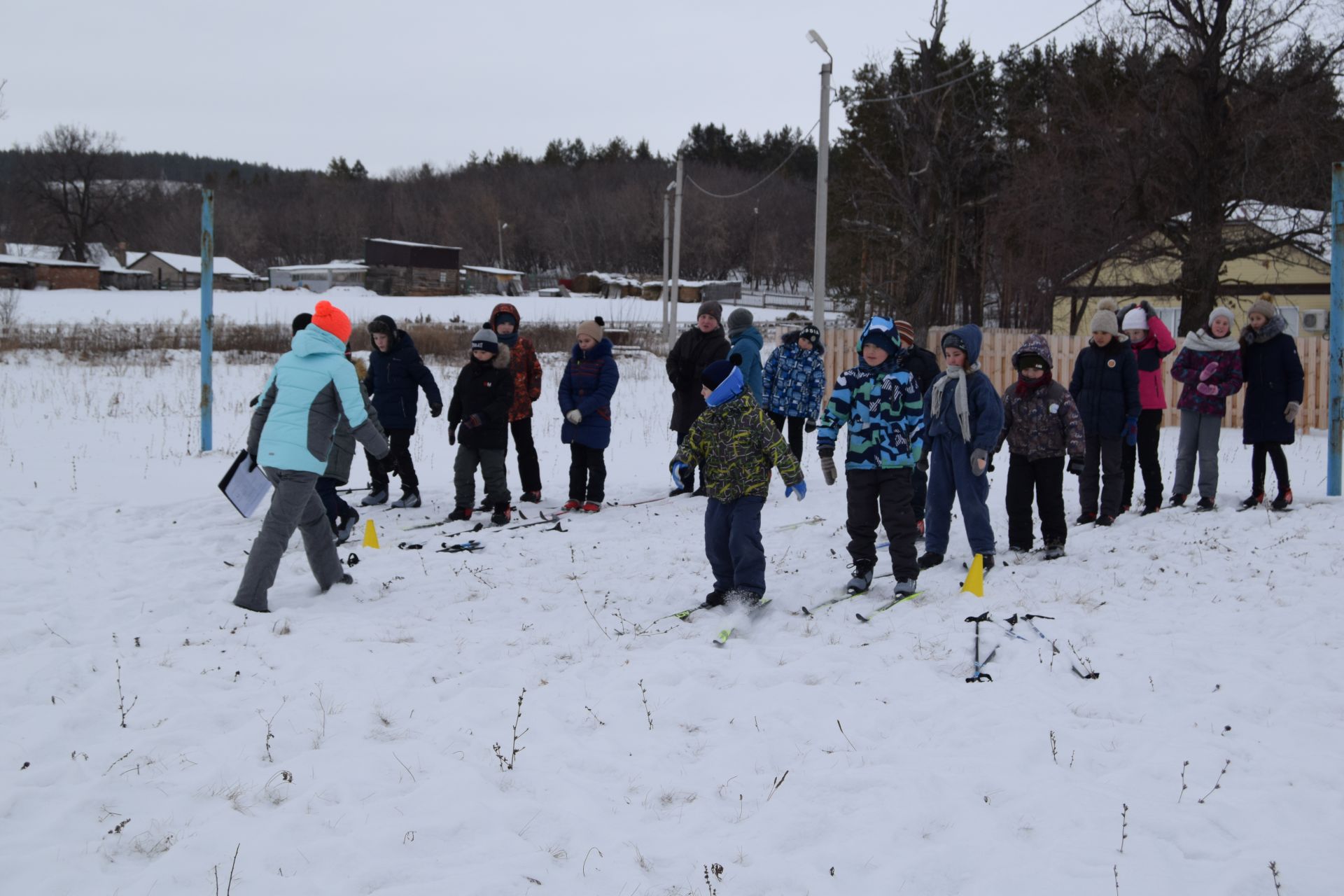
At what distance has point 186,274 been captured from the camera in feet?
245

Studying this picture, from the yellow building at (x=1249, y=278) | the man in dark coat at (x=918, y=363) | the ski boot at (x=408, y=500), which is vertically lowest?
the ski boot at (x=408, y=500)

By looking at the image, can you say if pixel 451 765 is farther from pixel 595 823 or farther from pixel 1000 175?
pixel 1000 175

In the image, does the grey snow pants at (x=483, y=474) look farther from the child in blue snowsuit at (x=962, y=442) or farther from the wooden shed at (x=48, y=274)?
the wooden shed at (x=48, y=274)

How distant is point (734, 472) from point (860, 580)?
130 centimetres

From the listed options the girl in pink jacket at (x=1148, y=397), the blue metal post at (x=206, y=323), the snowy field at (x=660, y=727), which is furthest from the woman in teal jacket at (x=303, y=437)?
the girl in pink jacket at (x=1148, y=397)

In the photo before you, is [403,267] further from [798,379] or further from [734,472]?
[734,472]

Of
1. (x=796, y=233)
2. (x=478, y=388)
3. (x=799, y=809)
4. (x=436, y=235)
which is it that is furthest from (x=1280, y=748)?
(x=436, y=235)

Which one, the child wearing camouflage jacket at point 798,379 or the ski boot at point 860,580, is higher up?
the child wearing camouflage jacket at point 798,379

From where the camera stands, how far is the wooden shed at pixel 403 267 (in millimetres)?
67375

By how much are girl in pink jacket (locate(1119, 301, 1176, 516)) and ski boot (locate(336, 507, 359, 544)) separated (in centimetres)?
733

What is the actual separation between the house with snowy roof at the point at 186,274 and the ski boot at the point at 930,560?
7057 centimetres

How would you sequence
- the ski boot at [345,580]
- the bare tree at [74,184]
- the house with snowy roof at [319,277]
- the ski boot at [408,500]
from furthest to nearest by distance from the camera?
the bare tree at [74,184], the house with snowy roof at [319,277], the ski boot at [408,500], the ski boot at [345,580]

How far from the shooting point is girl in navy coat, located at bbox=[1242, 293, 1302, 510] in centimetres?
866

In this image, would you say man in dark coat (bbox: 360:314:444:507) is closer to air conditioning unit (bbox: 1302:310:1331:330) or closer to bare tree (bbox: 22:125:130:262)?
air conditioning unit (bbox: 1302:310:1331:330)
